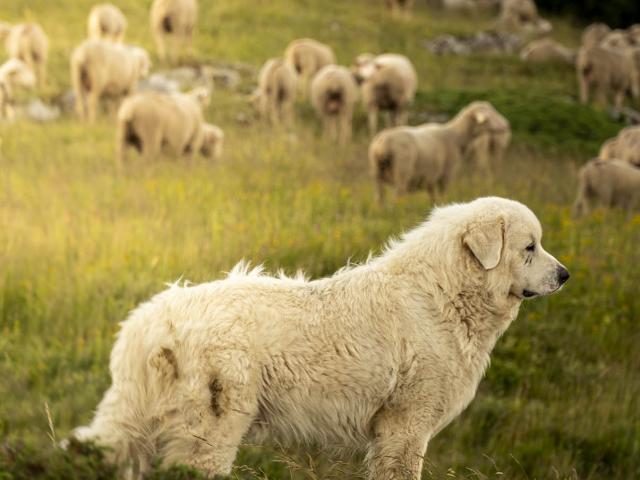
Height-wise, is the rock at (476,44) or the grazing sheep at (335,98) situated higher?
the grazing sheep at (335,98)

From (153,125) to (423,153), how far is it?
4.11m

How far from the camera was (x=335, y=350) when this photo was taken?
4688 mm

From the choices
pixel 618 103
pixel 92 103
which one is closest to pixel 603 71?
pixel 618 103

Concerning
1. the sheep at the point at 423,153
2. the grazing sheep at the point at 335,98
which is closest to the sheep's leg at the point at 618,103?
the grazing sheep at the point at 335,98

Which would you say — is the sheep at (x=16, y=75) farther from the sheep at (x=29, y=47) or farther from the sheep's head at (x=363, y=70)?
the sheep's head at (x=363, y=70)

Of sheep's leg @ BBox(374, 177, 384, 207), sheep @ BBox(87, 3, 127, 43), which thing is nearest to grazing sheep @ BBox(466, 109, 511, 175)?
sheep's leg @ BBox(374, 177, 384, 207)

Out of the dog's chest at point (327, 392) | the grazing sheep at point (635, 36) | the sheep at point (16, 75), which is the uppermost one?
the dog's chest at point (327, 392)

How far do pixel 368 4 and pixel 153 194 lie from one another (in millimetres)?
30177

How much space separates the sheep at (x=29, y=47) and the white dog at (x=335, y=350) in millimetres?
17228

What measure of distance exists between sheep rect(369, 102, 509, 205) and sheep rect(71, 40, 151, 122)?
679 centimetres

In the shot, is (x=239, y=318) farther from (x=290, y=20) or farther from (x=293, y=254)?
(x=290, y=20)

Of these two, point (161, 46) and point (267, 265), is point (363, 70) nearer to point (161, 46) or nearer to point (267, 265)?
point (161, 46)

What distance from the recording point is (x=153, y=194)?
35.9 ft

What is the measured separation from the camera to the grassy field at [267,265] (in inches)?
253
